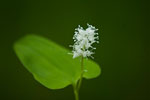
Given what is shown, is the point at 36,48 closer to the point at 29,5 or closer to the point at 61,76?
the point at 61,76

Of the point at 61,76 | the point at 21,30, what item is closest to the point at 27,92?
the point at 21,30

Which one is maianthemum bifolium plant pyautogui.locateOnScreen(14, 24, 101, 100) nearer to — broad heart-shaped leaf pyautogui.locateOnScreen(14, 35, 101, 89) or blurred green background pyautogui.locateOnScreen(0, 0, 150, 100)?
broad heart-shaped leaf pyautogui.locateOnScreen(14, 35, 101, 89)

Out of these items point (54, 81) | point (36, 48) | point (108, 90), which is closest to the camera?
point (54, 81)

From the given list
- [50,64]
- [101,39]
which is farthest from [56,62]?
[101,39]

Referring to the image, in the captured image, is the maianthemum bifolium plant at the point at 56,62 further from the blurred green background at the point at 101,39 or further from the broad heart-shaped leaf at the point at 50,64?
the blurred green background at the point at 101,39

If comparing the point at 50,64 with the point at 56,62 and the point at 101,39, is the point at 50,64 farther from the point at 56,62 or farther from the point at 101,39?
the point at 101,39

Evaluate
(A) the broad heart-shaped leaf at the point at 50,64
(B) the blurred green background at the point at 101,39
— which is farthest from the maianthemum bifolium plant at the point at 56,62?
(B) the blurred green background at the point at 101,39
